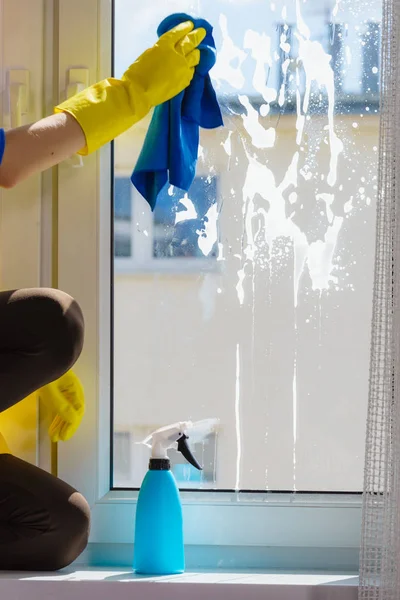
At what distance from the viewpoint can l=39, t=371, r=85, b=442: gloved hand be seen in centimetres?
139

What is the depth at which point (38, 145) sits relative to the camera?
1248 millimetres

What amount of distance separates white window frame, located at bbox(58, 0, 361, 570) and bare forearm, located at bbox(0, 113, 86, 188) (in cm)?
21

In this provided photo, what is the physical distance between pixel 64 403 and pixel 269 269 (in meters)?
0.43

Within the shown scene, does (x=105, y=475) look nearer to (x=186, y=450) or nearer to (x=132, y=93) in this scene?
(x=186, y=450)

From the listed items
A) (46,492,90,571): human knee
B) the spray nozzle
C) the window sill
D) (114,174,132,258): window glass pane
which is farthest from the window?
the window sill

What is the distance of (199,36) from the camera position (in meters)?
1.35

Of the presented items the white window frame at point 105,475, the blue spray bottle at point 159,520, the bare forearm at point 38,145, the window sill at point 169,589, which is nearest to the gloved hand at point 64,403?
the white window frame at point 105,475

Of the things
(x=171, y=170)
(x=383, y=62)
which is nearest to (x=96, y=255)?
(x=171, y=170)

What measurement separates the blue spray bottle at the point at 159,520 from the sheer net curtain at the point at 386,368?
30 centimetres

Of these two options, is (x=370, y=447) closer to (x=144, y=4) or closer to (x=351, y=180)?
(x=351, y=180)

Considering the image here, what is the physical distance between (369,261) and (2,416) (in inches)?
27.5

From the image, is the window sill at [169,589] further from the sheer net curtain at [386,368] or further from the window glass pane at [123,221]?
the window glass pane at [123,221]

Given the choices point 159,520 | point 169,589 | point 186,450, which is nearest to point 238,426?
point 186,450

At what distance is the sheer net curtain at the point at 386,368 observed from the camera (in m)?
1.18
